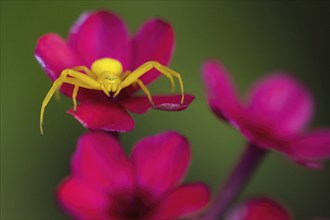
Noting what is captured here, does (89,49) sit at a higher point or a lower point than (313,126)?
higher

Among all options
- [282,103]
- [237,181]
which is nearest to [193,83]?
[282,103]

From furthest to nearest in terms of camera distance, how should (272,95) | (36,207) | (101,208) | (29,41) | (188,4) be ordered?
1. (188,4)
2. (29,41)
3. (36,207)
4. (272,95)
5. (101,208)

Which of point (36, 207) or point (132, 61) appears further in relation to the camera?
point (36, 207)

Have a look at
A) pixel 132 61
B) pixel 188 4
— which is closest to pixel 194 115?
pixel 188 4

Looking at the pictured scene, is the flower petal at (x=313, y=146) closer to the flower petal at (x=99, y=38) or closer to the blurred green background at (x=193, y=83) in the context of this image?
the flower petal at (x=99, y=38)

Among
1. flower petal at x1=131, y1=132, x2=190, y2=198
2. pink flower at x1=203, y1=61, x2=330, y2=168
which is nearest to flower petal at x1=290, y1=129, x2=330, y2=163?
pink flower at x1=203, y1=61, x2=330, y2=168

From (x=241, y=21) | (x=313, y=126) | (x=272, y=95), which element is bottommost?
(x=313, y=126)

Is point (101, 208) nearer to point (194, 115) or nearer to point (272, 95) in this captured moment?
point (272, 95)
